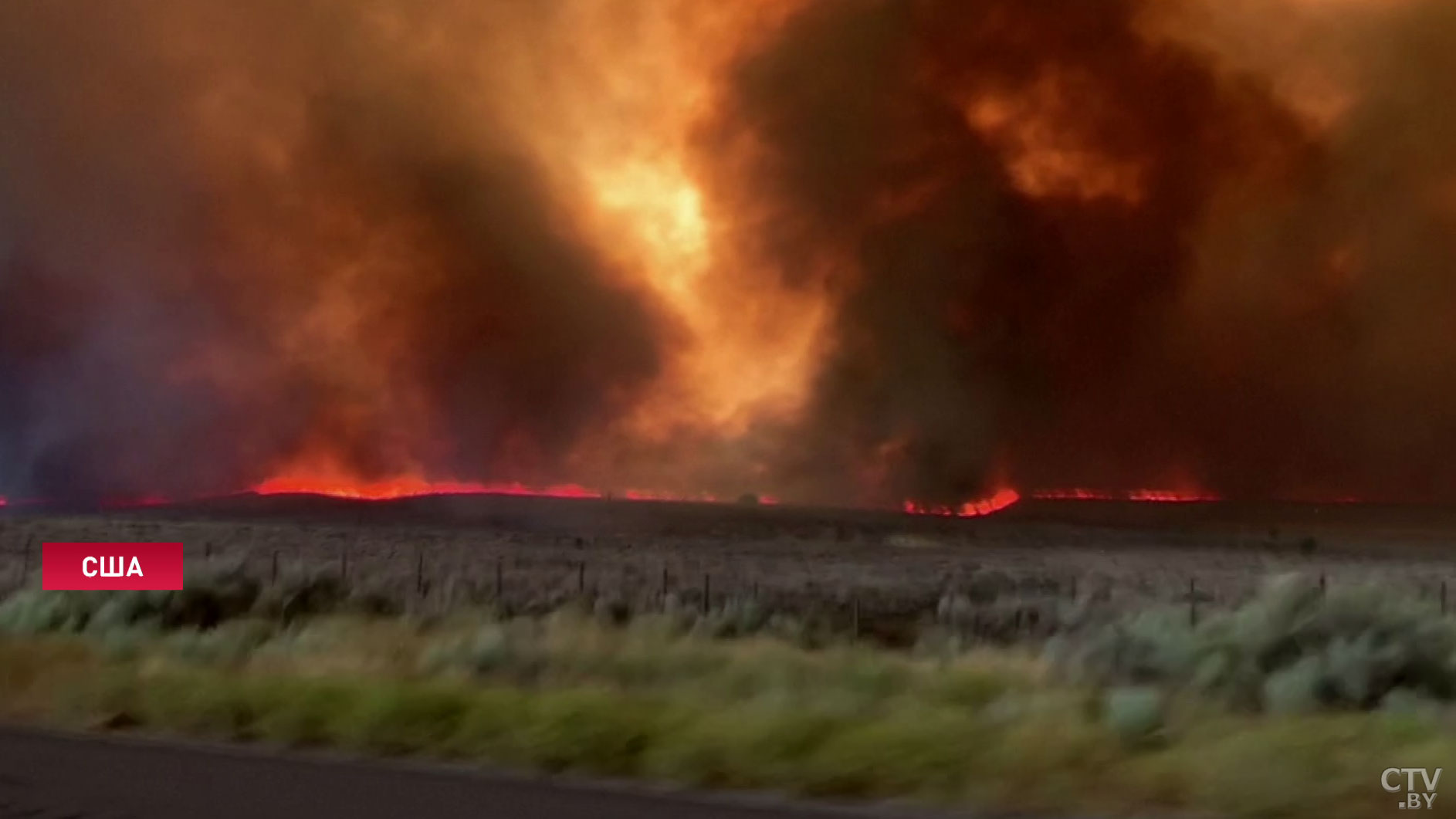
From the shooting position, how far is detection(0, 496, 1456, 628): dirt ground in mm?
26500

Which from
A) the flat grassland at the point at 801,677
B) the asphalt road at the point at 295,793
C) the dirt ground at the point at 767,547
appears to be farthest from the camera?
the dirt ground at the point at 767,547

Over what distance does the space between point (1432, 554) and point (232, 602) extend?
43438mm

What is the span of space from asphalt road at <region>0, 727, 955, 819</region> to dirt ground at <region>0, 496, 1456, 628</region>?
13.6m

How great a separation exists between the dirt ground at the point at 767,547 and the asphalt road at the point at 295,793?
13.6m

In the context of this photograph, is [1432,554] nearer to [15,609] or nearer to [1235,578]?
[1235,578]

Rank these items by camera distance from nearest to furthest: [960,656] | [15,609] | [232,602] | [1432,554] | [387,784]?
[387,784]
[960,656]
[15,609]
[232,602]
[1432,554]

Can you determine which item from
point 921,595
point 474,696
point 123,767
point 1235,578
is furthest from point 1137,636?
point 1235,578

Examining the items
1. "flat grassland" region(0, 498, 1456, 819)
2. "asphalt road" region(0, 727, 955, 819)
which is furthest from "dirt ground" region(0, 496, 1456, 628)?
"asphalt road" region(0, 727, 955, 819)

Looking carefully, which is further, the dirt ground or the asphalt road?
the dirt ground

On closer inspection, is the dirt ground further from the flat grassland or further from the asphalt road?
the asphalt road

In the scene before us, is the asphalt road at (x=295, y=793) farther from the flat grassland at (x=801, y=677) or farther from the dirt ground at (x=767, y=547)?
the dirt ground at (x=767, y=547)

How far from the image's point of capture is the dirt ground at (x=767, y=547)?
26500mm

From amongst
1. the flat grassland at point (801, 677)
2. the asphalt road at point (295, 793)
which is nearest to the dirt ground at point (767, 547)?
the flat grassland at point (801, 677)

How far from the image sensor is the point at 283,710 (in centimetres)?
979
